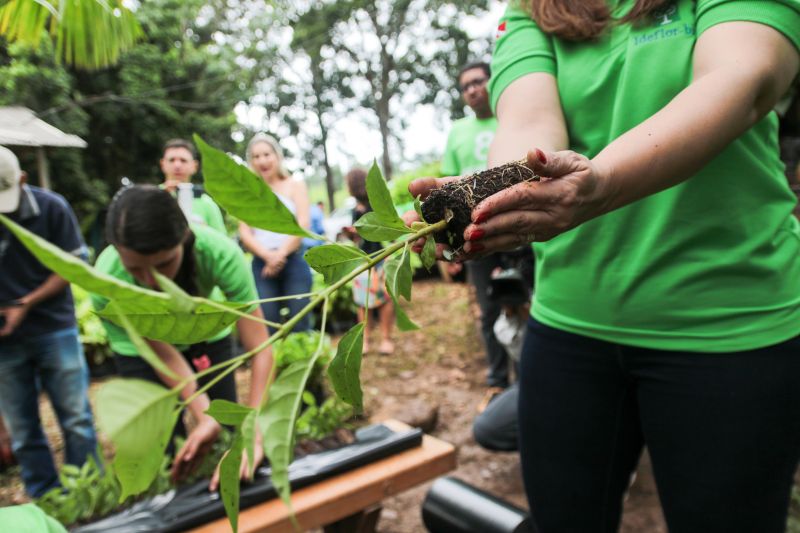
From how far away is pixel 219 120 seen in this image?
1052cm

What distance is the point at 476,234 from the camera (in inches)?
28.4

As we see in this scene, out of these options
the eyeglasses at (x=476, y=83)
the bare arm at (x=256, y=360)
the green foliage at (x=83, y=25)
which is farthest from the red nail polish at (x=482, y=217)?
the eyeglasses at (x=476, y=83)

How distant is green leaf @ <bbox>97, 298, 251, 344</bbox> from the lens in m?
0.49

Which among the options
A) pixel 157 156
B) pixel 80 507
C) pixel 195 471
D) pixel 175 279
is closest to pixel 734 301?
pixel 175 279

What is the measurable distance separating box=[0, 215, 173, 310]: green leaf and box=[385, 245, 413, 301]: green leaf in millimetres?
283

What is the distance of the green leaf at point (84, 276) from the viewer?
412 millimetres

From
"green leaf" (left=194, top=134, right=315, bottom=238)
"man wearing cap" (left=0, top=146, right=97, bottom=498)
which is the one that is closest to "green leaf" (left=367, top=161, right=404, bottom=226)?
"green leaf" (left=194, top=134, right=315, bottom=238)

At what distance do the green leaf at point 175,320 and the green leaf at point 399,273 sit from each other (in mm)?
209

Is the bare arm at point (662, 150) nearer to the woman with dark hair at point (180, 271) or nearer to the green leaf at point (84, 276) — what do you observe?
the green leaf at point (84, 276)

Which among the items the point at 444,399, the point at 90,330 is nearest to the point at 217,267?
the point at 444,399

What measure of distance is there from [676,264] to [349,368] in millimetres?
720

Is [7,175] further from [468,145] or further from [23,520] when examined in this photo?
[468,145]

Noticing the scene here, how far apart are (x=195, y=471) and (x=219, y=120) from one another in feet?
30.5

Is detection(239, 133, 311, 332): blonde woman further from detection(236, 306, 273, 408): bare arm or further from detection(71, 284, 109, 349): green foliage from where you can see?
detection(71, 284, 109, 349): green foliage
